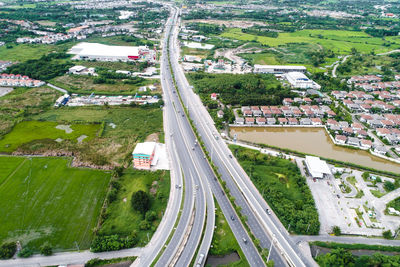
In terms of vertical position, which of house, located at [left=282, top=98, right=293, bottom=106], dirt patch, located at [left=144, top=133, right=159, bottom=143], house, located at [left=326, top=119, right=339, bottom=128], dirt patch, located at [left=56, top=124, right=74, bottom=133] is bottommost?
dirt patch, located at [left=144, top=133, right=159, bottom=143]

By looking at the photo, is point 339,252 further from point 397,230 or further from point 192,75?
point 192,75

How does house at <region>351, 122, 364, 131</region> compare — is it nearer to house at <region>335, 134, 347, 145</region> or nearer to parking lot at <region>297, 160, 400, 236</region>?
house at <region>335, 134, 347, 145</region>

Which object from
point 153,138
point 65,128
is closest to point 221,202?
point 153,138

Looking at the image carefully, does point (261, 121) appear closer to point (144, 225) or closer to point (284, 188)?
point (284, 188)

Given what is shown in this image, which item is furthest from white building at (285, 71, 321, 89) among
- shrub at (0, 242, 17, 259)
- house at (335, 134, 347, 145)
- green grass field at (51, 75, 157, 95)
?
shrub at (0, 242, 17, 259)

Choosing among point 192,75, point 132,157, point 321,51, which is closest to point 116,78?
point 192,75

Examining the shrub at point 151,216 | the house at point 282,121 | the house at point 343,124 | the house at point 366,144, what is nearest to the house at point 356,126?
the house at point 343,124
